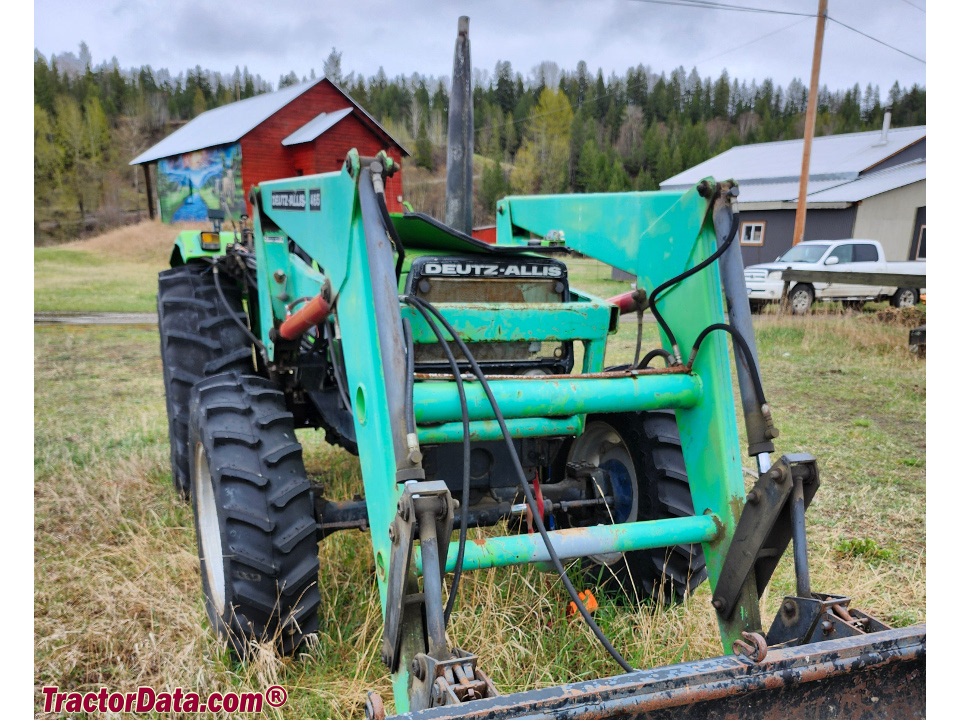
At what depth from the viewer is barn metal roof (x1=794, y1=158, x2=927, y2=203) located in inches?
851

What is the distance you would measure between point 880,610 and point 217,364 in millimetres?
3443

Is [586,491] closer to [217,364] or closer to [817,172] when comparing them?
[217,364]

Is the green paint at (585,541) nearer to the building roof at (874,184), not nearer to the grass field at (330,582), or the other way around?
the grass field at (330,582)

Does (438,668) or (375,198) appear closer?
(438,668)

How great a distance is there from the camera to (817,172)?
24.6m

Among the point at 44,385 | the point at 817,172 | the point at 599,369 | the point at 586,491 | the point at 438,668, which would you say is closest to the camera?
the point at 438,668

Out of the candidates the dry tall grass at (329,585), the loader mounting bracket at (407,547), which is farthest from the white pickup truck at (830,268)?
the loader mounting bracket at (407,547)

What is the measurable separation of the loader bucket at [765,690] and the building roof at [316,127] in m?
24.9

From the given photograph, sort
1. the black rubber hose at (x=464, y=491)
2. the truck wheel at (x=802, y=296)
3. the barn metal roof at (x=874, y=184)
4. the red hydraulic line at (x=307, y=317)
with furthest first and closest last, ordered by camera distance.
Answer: the barn metal roof at (x=874, y=184)
the truck wheel at (x=802, y=296)
the red hydraulic line at (x=307, y=317)
the black rubber hose at (x=464, y=491)

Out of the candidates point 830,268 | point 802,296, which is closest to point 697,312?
point 802,296

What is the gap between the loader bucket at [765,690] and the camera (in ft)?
5.22

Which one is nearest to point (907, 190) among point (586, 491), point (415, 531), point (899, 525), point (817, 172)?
point (817, 172)

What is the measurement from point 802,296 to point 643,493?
1458 cm

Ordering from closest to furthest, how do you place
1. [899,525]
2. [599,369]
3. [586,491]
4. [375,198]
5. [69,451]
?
[375,198], [599,369], [586,491], [899,525], [69,451]
